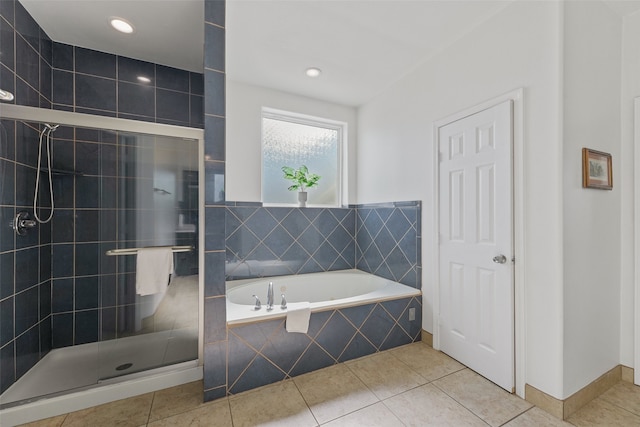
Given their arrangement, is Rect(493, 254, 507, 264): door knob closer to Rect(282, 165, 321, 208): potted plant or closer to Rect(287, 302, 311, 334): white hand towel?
Rect(287, 302, 311, 334): white hand towel

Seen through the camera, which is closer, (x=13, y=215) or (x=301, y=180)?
(x=13, y=215)

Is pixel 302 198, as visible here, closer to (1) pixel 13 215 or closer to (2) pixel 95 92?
(2) pixel 95 92

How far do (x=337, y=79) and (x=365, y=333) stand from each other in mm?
2418

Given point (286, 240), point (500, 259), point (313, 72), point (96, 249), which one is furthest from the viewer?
point (286, 240)

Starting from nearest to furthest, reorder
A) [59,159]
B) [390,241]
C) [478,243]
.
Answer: [478,243]
[59,159]
[390,241]

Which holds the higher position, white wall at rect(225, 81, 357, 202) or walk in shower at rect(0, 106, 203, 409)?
white wall at rect(225, 81, 357, 202)

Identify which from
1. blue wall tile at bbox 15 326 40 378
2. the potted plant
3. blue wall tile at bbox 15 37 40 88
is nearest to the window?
the potted plant

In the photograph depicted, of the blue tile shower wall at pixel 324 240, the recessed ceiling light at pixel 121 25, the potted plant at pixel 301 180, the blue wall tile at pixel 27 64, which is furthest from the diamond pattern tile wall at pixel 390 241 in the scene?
the blue wall tile at pixel 27 64

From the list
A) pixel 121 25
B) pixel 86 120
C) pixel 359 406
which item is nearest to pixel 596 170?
pixel 359 406

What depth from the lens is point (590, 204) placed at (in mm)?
1707

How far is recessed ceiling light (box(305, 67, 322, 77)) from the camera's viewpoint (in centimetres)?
256

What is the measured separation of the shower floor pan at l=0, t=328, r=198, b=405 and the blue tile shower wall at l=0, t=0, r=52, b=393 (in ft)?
0.31

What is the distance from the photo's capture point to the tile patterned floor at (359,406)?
151cm

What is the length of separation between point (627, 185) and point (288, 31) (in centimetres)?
269
